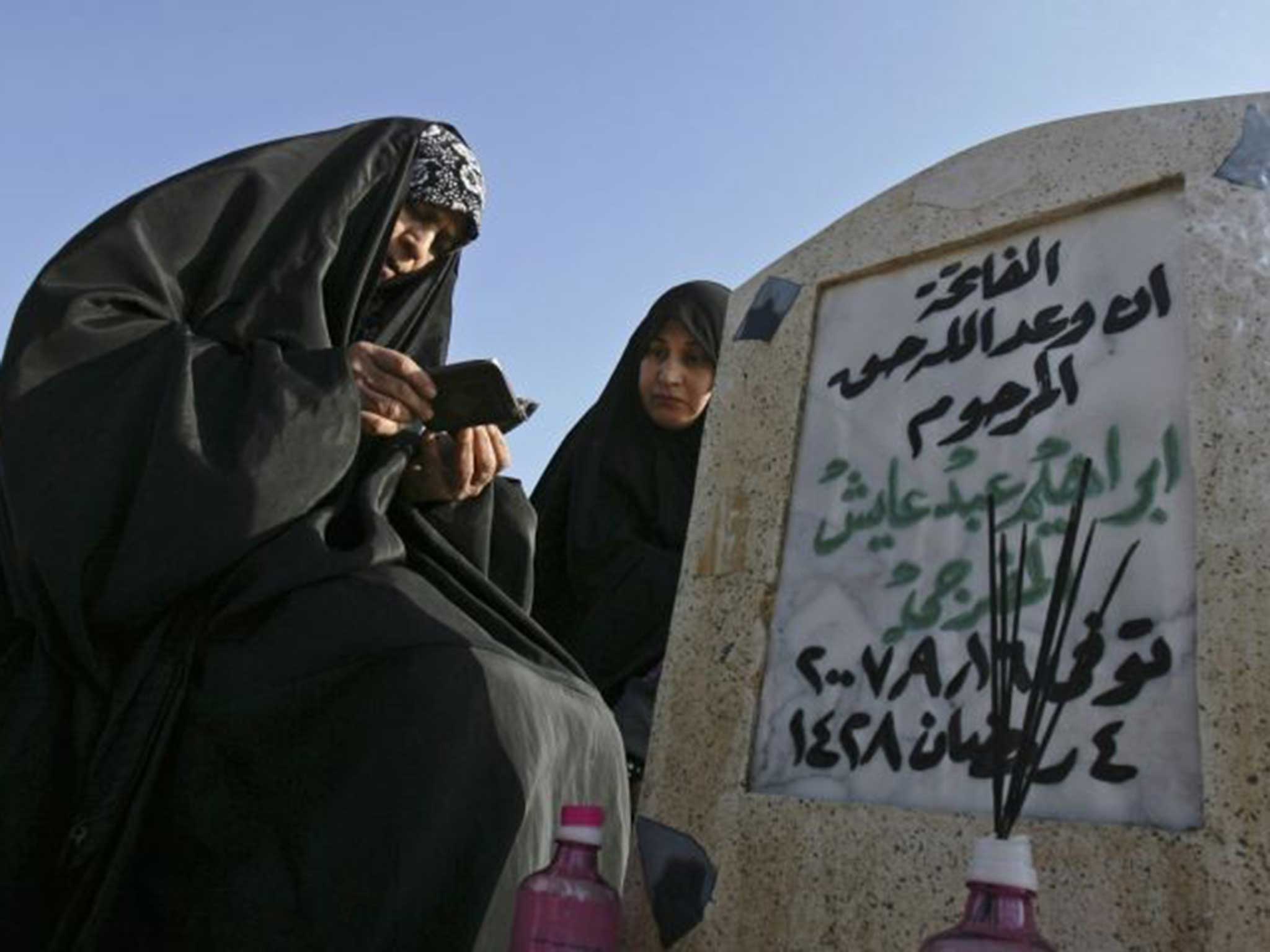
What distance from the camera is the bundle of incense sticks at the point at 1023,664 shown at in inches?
64.7

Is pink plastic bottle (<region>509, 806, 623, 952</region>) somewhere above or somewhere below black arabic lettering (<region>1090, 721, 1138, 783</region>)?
below

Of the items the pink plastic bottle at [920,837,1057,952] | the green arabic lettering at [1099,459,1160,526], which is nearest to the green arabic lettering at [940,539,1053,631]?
the green arabic lettering at [1099,459,1160,526]

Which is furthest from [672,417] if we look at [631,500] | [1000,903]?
[1000,903]

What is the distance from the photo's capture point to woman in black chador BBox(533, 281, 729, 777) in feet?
13.3

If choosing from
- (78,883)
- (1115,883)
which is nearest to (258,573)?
(78,883)

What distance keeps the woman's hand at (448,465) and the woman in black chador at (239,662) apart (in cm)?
14

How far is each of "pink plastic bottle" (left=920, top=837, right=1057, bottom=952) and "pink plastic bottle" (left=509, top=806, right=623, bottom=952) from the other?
0.49 m

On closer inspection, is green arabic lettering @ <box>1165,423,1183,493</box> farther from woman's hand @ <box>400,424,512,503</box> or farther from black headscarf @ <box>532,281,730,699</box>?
black headscarf @ <box>532,281,730,699</box>

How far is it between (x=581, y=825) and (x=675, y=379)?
295cm

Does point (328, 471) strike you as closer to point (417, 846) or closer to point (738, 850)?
point (417, 846)

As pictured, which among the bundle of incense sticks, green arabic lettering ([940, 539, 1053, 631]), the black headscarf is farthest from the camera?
the black headscarf

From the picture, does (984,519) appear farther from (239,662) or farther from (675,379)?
(675,379)

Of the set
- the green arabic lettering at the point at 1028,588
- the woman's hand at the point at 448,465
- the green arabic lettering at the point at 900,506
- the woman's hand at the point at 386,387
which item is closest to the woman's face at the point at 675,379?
the woman's hand at the point at 448,465

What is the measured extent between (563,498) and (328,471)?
8.30 feet
